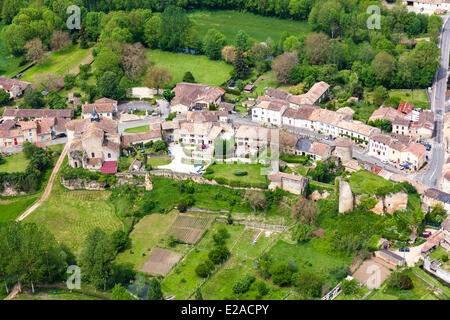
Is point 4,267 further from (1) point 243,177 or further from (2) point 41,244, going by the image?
(1) point 243,177

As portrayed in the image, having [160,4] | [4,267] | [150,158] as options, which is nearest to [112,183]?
[150,158]

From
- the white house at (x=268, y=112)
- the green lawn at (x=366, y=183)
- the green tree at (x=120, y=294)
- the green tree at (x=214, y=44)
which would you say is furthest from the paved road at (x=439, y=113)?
the green tree at (x=120, y=294)

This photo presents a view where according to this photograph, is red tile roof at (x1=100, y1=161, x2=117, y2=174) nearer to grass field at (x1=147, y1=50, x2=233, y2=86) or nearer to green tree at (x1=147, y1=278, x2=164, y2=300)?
green tree at (x1=147, y1=278, x2=164, y2=300)

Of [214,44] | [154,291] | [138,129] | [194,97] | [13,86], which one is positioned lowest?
[154,291]

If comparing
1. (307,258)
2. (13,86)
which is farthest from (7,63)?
(307,258)

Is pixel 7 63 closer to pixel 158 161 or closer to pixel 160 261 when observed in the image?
pixel 158 161

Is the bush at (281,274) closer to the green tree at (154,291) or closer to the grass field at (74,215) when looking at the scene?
the green tree at (154,291)
